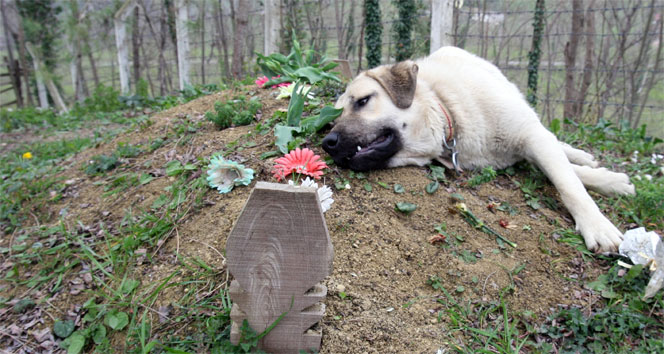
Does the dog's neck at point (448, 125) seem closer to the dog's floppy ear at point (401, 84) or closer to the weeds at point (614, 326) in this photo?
the dog's floppy ear at point (401, 84)

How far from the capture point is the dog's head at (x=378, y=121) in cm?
257

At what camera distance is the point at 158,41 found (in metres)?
12.4

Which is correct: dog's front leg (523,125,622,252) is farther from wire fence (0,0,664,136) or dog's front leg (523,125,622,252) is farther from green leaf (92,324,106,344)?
wire fence (0,0,664,136)

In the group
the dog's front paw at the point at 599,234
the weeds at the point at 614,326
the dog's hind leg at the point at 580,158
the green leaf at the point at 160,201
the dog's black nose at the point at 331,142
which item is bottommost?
the weeds at the point at 614,326

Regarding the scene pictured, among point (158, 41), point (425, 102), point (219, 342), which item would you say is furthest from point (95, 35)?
point (219, 342)

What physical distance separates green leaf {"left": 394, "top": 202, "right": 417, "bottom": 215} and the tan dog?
0.35m

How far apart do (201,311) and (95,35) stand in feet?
44.3

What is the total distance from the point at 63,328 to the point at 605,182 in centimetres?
356

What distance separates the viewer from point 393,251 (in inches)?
83.4

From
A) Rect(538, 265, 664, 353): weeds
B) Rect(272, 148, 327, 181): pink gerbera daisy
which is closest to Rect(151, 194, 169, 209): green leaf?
Rect(272, 148, 327, 181): pink gerbera daisy

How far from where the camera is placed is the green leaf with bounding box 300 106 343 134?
272cm

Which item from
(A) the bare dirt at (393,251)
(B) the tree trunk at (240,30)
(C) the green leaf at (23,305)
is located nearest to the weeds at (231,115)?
(A) the bare dirt at (393,251)

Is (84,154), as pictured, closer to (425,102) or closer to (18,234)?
(18,234)

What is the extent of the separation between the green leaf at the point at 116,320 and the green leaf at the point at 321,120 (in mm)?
1543
